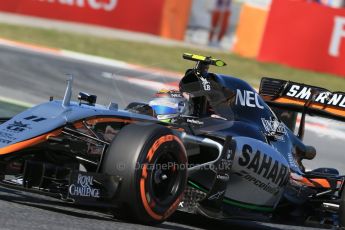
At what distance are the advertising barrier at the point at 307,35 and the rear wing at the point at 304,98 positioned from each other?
9539mm

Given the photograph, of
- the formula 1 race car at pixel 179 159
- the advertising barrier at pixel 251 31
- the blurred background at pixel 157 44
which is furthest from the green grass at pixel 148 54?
the formula 1 race car at pixel 179 159

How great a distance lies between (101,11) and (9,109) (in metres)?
10.1

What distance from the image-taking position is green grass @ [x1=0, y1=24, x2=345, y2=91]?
17.0m

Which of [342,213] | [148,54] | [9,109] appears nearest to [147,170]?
[342,213]

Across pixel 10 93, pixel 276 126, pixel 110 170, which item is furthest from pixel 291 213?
pixel 10 93

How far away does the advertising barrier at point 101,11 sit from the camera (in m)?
19.4

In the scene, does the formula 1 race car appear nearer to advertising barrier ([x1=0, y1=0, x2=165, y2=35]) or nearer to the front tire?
the front tire

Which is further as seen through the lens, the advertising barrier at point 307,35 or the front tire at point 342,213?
the advertising barrier at point 307,35

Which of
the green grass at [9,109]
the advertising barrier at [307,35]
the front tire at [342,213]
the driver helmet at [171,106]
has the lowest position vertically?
the green grass at [9,109]

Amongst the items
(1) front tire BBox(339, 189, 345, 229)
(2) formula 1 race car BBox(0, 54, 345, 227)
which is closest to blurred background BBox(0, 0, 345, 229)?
(2) formula 1 race car BBox(0, 54, 345, 227)

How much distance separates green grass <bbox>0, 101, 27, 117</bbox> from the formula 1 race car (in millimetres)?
3111

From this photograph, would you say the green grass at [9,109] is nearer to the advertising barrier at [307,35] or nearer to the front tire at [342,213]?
the front tire at [342,213]

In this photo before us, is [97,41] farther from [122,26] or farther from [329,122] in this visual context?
[329,122]

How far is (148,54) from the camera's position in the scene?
59.6ft
